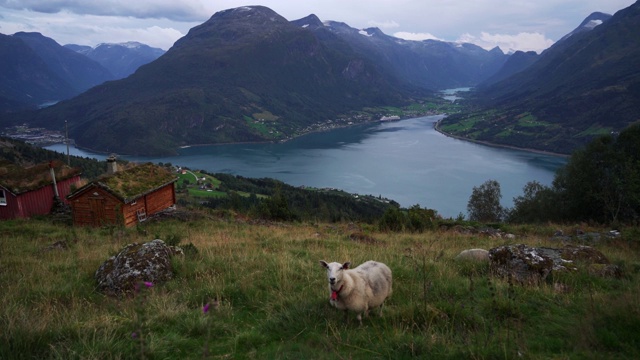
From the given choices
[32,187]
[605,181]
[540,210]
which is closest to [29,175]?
[32,187]

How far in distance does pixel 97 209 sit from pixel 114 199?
1.30m

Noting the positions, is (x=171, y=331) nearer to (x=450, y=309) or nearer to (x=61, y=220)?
(x=450, y=309)

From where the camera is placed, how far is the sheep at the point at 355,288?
529cm

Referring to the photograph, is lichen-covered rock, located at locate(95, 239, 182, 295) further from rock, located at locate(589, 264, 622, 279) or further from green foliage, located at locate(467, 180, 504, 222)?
green foliage, located at locate(467, 180, 504, 222)

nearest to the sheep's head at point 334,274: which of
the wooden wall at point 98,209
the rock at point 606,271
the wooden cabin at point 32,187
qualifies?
the rock at point 606,271

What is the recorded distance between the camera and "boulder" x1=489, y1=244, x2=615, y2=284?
23.7 feet

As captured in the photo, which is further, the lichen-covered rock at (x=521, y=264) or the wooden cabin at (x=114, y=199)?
A: the wooden cabin at (x=114, y=199)

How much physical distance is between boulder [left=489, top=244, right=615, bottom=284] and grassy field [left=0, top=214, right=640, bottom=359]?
0.29 m

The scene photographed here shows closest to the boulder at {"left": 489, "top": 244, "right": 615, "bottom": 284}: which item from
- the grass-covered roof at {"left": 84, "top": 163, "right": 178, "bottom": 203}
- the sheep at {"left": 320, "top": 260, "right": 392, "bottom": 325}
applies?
the sheep at {"left": 320, "top": 260, "right": 392, "bottom": 325}

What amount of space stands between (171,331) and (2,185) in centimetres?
2593

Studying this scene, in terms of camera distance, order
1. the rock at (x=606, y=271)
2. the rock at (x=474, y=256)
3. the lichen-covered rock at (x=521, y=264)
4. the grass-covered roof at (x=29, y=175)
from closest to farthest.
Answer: the lichen-covered rock at (x=521, y=264), the rock at (x=606, y=271), the rock at (x=474, y=256), the grass-covered roof at (x=29, y=175)

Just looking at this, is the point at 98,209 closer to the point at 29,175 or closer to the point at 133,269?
the point at 29,175

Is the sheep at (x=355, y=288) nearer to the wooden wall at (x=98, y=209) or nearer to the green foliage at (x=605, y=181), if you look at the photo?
the wooden wall at (x=98, y=209)

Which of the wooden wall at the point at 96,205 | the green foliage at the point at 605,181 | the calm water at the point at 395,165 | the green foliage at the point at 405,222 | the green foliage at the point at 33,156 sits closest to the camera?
the green foliage at the point at 405,222
